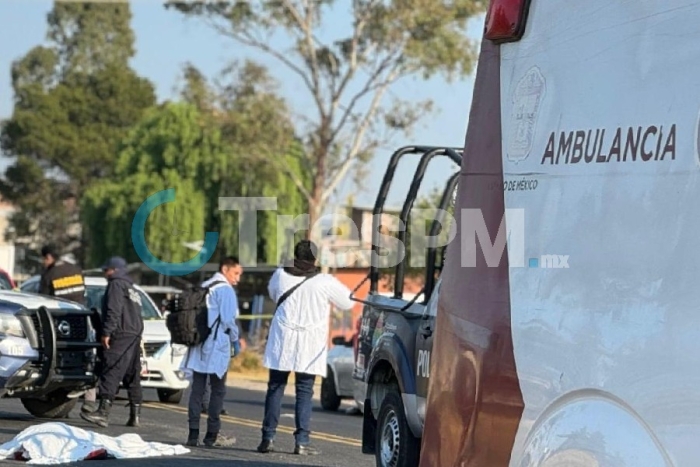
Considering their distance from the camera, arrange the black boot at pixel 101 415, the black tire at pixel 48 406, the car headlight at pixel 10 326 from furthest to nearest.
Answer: the black tire at pixel 48 406 < the black boot at pixel 101 415 < the car headlight at pixel 10 326

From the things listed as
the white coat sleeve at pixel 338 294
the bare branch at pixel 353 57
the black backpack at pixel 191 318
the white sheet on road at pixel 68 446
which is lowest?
the white sheet on road at pixel 68 446

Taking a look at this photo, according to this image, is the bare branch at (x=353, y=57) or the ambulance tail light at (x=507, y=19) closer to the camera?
the ambulance tail light at (x=507, y=19)

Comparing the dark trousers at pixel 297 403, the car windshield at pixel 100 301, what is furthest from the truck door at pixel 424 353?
the car windshield at pixel 100 301

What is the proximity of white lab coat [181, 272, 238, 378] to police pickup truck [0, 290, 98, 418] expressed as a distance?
5.84ft

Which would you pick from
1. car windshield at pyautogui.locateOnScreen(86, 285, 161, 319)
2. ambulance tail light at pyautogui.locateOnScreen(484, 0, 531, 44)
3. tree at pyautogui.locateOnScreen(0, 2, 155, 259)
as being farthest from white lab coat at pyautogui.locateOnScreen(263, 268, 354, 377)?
tree at pyautogui.locateOnScreen(0, 2, 155, 259)

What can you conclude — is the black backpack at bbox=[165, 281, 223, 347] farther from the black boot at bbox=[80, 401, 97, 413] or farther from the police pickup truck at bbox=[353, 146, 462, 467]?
the police pickup truck at bbox=[353, 146, 462, 467]

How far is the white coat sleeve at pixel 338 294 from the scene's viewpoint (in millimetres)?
12117

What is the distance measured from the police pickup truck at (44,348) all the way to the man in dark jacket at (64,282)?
106 inches

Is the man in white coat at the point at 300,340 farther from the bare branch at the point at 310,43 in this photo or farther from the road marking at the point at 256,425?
the bare branch at the point at 310,43

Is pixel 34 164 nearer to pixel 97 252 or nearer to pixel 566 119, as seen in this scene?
pixel 97 252

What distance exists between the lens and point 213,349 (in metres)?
12.7

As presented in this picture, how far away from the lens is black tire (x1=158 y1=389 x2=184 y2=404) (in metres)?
18.9

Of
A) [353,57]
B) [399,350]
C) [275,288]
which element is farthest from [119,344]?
[353,57]

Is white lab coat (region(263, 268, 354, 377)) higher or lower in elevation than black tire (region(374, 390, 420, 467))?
higher
